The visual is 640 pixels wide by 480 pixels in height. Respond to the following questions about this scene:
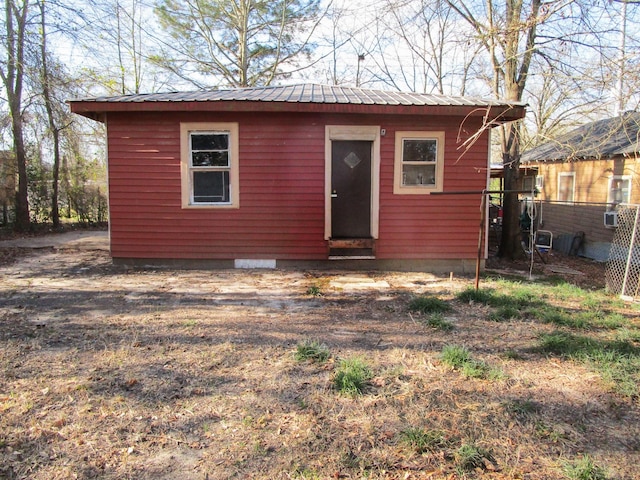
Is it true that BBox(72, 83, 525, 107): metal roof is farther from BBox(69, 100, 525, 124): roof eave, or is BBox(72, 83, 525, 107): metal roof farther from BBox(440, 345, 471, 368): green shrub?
BBox(440, 345, 471, 368): green shrub

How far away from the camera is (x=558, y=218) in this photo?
14.3 m

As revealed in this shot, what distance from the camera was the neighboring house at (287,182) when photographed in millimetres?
7293

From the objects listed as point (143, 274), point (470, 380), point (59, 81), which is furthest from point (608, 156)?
point (59, 81)

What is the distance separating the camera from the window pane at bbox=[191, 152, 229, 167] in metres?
7.41

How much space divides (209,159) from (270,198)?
48.6 inches

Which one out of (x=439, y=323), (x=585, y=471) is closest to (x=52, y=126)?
(x=439, y=323)

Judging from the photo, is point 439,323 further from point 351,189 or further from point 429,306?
point 351,189

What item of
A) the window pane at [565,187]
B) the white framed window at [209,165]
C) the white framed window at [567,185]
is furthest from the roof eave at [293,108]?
the window pane at [565,187]

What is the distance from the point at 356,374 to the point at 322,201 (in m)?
4.59

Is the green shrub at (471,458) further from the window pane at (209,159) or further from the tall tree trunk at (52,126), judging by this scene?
the tall tree trunk at (52,126)

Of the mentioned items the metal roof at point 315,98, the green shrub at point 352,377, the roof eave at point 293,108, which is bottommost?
the green shrub at point 352,377

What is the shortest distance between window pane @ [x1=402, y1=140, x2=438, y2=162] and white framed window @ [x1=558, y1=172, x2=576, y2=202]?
8108 mm

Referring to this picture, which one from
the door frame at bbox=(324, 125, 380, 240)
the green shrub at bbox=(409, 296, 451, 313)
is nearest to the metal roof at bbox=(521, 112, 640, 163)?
the door frame at bbox=(324, 125, 380, 240)

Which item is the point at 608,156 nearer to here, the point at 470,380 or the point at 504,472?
the point at 470,380
